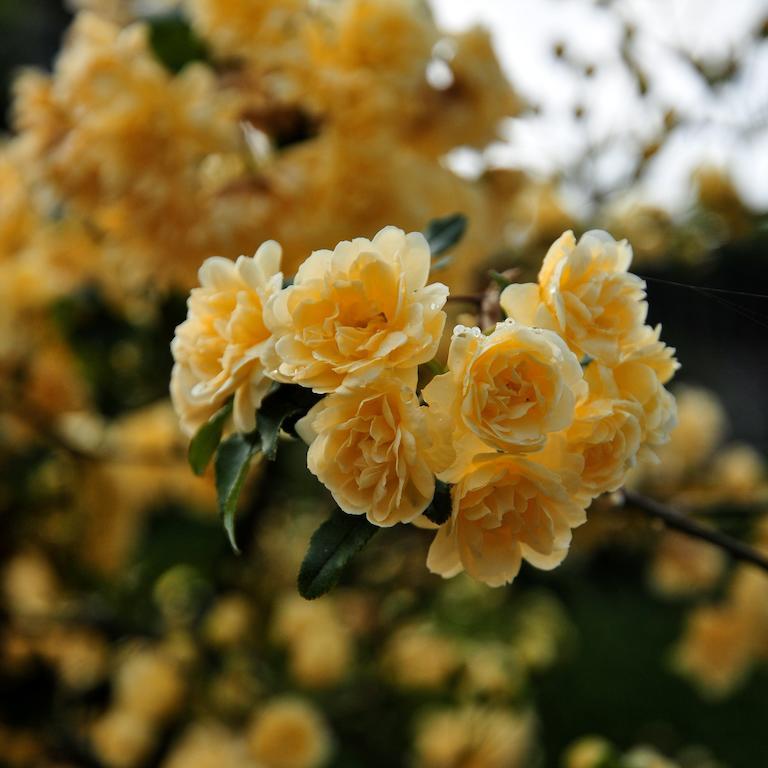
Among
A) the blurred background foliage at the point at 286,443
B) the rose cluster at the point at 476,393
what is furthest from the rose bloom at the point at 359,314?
the blurred background foliage at the point at 286,443

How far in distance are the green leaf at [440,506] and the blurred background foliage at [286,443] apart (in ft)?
0.48

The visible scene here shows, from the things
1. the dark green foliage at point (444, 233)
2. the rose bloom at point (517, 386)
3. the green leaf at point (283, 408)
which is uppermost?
the rose bloom at point (517, 386)

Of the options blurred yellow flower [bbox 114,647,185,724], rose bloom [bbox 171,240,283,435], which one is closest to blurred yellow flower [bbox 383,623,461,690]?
blurred yellow flower [bbox 114,647,185,724]

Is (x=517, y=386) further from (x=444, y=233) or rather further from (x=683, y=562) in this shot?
(x=683, y=562)

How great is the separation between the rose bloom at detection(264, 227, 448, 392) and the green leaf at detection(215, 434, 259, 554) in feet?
0.23

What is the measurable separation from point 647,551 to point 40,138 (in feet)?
3.23

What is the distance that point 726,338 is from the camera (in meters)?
0.56

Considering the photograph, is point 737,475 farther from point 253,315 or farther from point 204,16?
point 253,315

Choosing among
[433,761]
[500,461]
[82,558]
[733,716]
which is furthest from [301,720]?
[733,716]

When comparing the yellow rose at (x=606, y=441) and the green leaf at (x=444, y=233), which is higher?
the yellow rose at (x=606, y=441)

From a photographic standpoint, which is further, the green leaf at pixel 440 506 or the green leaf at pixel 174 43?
the green leaf at pixel 174 43

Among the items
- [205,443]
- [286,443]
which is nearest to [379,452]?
[205,443]

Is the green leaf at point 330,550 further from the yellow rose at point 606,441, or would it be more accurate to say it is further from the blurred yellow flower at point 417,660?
the blurred yellow flower at point 417,660

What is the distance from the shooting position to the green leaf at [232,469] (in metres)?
0.39
